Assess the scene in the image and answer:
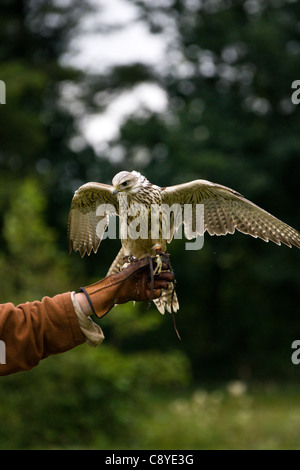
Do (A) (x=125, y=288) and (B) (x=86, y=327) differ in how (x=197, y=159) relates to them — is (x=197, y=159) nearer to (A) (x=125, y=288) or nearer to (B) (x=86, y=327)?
(A) (x=125, y=288)

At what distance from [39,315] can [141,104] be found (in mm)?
13194

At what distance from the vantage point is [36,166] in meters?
13.4

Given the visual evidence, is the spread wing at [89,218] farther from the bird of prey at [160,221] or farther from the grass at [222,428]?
the grass at [222,428]

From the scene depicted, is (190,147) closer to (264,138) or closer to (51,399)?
(264,138)

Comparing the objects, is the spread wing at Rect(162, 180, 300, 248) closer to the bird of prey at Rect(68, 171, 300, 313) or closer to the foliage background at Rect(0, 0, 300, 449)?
the bird of prey at Rect(68, 171, 300, 313)

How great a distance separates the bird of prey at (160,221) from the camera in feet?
11.3

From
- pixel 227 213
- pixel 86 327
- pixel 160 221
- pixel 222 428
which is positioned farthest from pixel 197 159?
pixel 86 327

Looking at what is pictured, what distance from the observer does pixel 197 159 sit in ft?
40.5

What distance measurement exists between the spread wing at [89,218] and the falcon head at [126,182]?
0.20 meters

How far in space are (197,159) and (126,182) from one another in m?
9.04

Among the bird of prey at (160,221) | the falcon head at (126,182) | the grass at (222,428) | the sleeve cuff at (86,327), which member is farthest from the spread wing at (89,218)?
the grass at (222,428)

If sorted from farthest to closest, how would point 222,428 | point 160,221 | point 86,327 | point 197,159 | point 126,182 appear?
point 197,159, point 222,428, point 160,221, point 126,182, point 86,327

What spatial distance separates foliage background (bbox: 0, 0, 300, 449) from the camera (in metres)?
10.4

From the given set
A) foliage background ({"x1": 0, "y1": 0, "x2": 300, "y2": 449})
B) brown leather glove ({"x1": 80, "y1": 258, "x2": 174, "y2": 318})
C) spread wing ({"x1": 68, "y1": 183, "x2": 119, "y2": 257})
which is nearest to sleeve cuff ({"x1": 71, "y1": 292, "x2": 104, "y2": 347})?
brown leather glove ({"x1": 80, "y1": 258, "x2": 174, "y2": 318})
